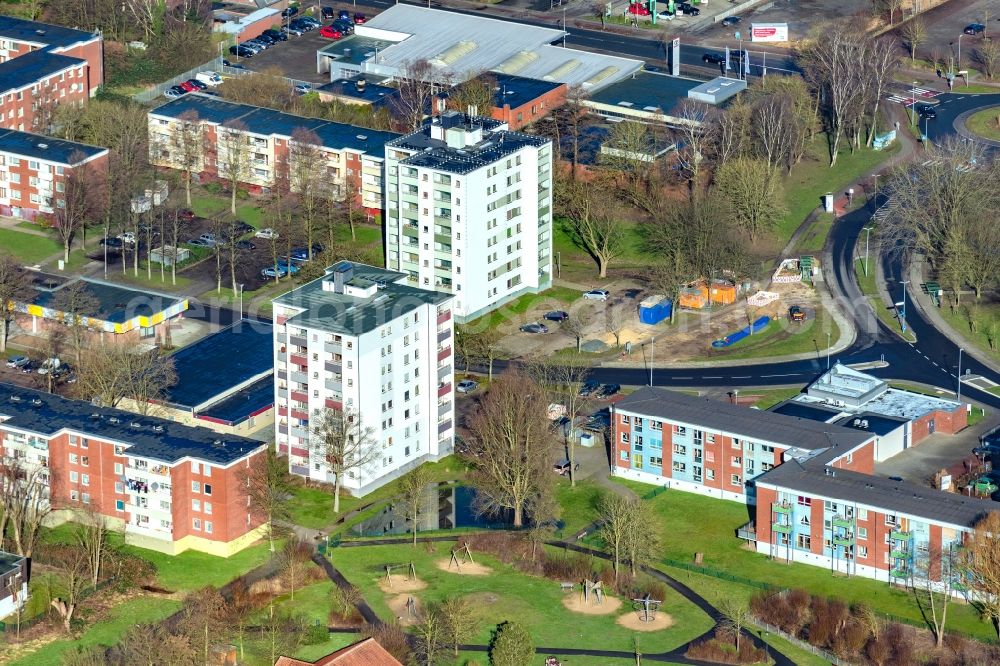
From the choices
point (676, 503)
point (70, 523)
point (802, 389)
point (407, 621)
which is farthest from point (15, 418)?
point (802, 389)

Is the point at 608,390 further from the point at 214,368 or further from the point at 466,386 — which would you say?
the point at 214,368

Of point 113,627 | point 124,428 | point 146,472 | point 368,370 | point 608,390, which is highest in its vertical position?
point 368,370

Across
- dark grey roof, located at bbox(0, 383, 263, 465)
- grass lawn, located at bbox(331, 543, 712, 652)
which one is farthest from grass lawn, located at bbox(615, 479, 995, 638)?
dark grey roof, located at bbox(0, 383, 263, 465)

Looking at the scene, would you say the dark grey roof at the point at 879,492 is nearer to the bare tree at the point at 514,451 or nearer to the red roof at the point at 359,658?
the bare tree at the point at 514,451

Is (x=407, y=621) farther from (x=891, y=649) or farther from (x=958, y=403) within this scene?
(x=958, y=403)

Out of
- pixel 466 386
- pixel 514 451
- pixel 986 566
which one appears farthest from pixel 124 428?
pixel 986 566
